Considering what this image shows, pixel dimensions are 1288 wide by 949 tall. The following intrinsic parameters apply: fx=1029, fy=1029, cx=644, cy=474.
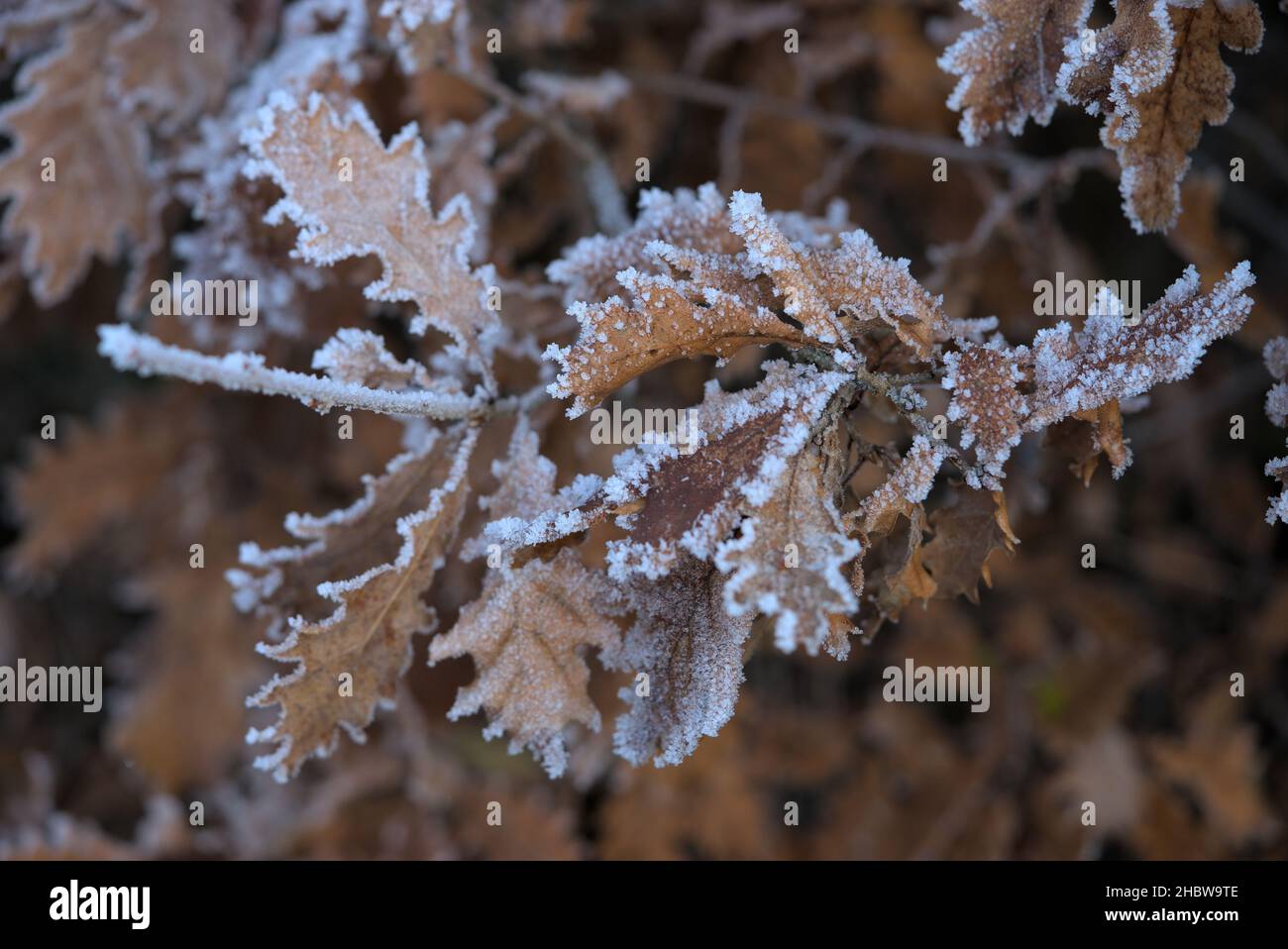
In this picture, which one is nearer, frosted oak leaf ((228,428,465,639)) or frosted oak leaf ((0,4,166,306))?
frosted oak leaf ((228,428,465,639))

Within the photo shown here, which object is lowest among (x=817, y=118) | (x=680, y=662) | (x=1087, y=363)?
(x=680, y=662)

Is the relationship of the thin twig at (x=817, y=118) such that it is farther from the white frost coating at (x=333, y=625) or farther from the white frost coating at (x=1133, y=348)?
the white frost coating at (x=333, y=625)

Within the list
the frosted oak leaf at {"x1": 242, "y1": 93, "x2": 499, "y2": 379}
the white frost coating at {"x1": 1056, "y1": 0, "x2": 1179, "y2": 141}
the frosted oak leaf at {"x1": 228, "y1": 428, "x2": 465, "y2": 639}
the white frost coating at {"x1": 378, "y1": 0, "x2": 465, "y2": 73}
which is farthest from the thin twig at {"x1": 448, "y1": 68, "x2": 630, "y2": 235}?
the white frost coating at {"x1": 1056, "y1": 0, "x2": 1179, "y2": 141}

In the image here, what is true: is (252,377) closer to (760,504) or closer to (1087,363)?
(760,504)

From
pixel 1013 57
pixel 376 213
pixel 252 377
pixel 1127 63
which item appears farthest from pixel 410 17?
pixel 1127 63

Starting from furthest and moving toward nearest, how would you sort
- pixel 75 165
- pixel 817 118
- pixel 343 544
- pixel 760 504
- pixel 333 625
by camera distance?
pixel 817 118 → pixel 75 165 → pixel 343 544 → pixel 333 625 → pixel 760 504

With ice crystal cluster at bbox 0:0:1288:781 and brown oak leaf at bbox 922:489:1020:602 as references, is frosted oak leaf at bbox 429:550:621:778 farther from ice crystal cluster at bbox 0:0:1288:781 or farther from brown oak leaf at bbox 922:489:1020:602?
brown oak leaf at bbox 922:489:1020:602

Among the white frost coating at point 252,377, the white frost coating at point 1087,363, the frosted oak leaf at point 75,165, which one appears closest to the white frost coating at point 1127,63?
the white frost coating at point 1087,363
